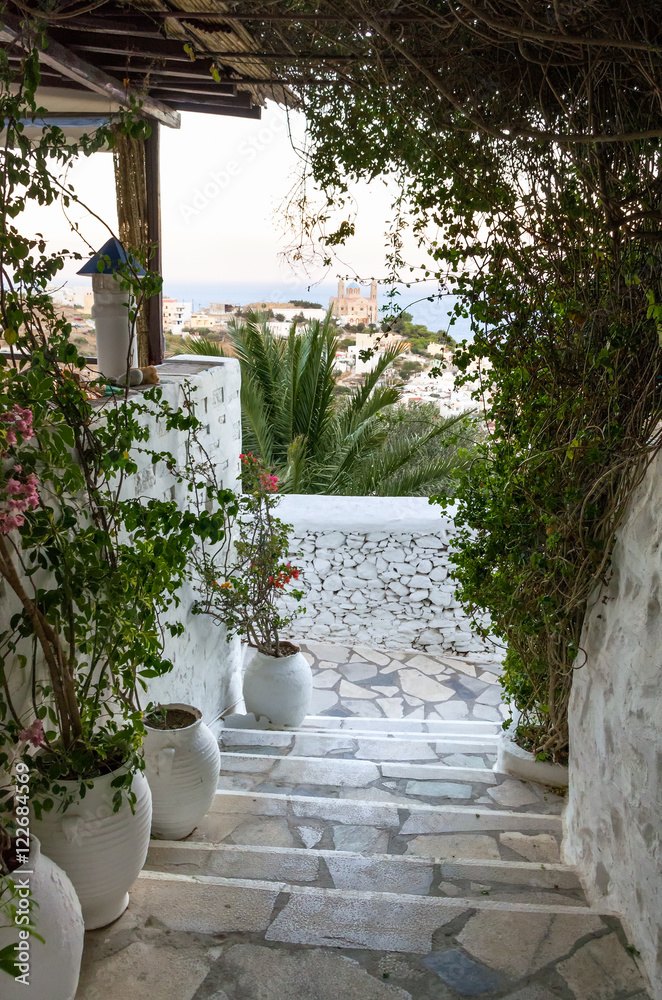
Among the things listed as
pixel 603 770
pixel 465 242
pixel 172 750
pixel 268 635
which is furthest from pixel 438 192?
pixel 268 635

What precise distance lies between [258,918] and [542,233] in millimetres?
2274

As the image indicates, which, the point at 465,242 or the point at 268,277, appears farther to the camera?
the point at 268,277

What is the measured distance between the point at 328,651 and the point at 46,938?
449 centimetres

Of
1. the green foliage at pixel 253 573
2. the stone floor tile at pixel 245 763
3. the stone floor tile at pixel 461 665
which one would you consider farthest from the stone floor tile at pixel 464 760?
the stone floor tile at pixel 461 665

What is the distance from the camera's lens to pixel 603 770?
248cm

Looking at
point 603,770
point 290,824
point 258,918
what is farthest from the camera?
point 290,824

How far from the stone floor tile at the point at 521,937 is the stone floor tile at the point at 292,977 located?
29 cm

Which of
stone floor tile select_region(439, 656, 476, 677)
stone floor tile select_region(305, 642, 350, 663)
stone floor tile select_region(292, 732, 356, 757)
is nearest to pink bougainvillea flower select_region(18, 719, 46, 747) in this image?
stone floor tile select_region(292, 732, 356, 757)

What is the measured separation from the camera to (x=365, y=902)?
238cm

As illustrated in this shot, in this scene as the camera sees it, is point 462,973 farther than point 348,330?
No

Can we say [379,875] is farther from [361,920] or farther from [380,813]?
[380,813]

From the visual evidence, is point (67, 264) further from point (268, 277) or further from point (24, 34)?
point (268, 277)

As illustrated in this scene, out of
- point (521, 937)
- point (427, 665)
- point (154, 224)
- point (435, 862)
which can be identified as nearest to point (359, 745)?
point (435, 862)

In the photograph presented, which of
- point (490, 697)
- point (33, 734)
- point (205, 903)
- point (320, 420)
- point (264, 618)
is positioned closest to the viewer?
point (33, 734)
